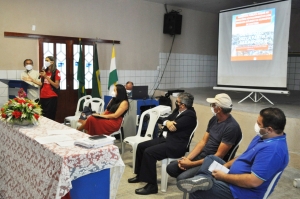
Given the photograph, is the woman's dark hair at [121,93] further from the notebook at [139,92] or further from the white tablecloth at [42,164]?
the white tablecloth at [42,164]

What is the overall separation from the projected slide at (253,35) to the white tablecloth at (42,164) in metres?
3.41

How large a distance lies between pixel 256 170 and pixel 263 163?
6 centimetres

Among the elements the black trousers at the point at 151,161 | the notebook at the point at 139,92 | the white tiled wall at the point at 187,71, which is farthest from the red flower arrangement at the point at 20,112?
the white tiled wall at the point at 187,71

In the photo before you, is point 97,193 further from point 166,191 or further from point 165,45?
point 165,45

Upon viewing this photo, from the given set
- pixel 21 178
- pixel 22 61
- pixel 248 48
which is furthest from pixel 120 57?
pixel 21 178

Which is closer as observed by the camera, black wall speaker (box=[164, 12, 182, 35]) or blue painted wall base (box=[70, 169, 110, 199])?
blue painted wall base (box=[70, 169, 110, 199])

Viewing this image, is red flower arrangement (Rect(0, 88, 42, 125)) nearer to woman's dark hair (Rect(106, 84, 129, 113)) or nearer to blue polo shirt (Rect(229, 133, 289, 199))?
woman's dark hair (Rect(106, 84, 129, 113))

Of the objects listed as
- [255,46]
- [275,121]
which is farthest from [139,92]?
[275,121]

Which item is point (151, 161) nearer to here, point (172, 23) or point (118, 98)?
point (118, 98)

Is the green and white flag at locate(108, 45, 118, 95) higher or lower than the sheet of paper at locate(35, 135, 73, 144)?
higher

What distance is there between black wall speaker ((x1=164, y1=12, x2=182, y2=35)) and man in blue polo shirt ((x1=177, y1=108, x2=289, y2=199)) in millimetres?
5025

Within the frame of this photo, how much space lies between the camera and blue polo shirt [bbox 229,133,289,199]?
176 cm

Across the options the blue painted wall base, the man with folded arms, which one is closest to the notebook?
the man with folded arms

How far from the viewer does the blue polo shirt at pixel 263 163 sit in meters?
1.76
